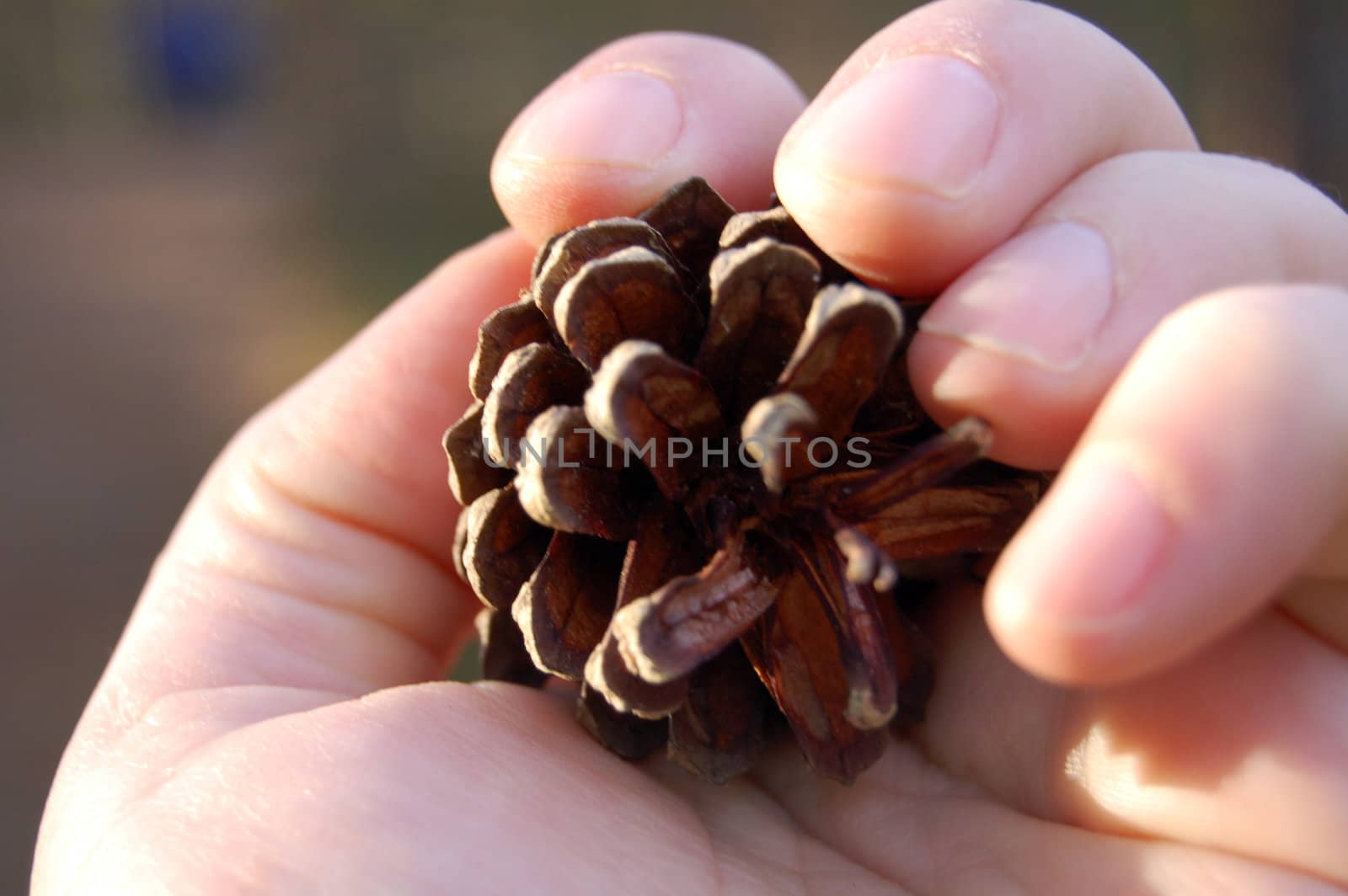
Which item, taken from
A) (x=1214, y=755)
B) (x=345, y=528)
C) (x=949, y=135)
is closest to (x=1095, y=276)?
(x=949, y=135)

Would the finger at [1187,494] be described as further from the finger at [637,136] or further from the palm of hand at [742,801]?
the finger at [637,136]

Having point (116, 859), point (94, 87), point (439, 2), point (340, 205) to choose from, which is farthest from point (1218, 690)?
point (94, 87)

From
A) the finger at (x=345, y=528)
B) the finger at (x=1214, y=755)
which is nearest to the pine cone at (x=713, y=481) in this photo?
the finger at (x=1214, y=755)

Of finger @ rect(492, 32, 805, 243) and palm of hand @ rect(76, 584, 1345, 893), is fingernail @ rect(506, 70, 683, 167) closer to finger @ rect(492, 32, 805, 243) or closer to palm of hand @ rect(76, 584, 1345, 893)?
finger @ rect(492, 32, 805, 243)

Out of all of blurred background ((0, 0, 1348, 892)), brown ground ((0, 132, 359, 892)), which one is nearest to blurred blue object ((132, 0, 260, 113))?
blurred background ((0, 0, 1348, 892))

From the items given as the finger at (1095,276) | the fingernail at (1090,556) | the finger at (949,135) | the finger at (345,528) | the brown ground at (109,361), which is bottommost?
the brown ground at (109,361)

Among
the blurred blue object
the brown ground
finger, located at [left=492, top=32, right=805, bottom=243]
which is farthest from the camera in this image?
the blurred blue object
